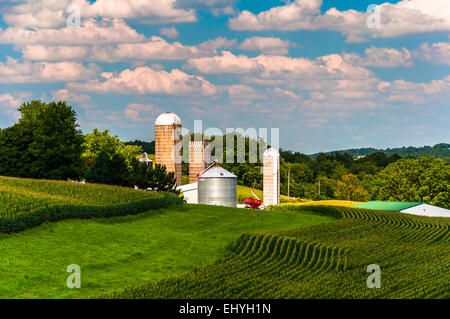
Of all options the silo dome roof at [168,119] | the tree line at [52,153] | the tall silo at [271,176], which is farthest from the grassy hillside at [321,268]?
the silo dome roof at [168,119]

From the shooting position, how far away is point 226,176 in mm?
59875

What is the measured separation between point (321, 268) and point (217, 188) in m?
33.6

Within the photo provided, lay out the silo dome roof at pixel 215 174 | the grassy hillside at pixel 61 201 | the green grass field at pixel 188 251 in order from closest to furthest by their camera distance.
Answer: the green grass field at pixel 188 251 → the grassy hillside at pixel 61 201 → the silo dome roof at pixel 215 174

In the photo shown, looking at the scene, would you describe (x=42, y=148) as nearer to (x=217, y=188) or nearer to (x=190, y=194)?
(x=190, y=194)

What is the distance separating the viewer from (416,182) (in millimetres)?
84750

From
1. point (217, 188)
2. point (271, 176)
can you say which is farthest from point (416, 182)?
point (217, 188)

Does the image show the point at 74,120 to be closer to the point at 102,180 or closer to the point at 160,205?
the point at 102,180

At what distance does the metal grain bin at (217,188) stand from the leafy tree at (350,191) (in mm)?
60404

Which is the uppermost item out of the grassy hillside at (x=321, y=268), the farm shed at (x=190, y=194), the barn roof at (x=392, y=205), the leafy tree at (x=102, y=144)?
the leafy tree at (x=102, y=144)

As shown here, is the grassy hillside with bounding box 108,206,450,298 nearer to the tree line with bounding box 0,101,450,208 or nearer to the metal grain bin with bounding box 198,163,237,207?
the metal grain bin with bounding box 198,163,237,207

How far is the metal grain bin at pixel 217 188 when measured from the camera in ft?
197

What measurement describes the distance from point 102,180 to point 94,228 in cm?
2058

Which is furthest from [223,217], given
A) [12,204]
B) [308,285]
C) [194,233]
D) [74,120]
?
[74,120]

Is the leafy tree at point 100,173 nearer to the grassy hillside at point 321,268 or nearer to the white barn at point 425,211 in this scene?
the grassy hillside at point 321,268
